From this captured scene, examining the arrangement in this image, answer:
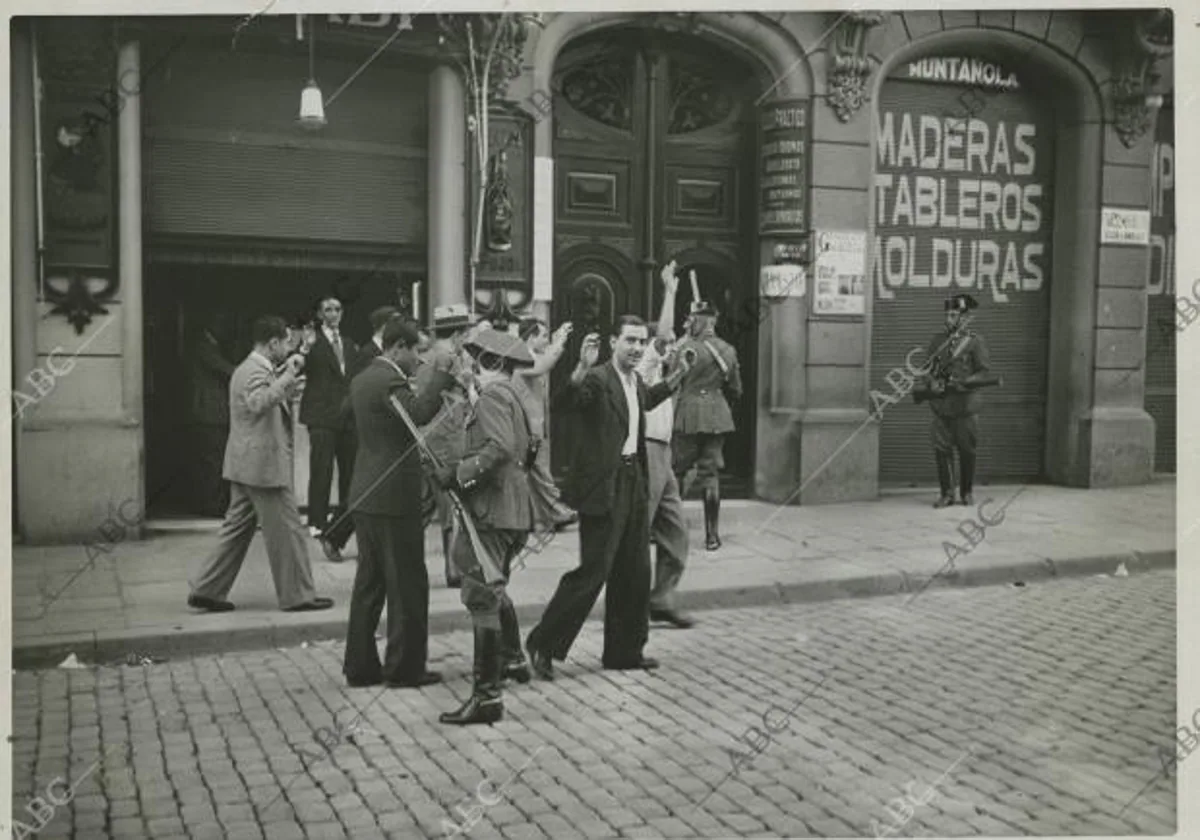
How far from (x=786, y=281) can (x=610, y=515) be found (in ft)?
20.8

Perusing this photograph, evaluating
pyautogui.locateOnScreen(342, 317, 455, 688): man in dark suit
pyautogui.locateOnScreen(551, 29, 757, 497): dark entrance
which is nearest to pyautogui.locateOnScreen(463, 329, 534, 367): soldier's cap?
pyautogui.locateOnScreen(342, 317, 455, 688): man in dark suit

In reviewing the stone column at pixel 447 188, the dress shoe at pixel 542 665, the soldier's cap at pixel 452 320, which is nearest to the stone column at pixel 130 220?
the stone column at pixel 447 188

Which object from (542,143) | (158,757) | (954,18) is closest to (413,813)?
(158,757)

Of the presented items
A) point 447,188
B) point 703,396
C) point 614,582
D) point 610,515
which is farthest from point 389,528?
point 447,188

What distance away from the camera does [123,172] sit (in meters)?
9.51

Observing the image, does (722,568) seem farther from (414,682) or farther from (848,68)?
(848,68)

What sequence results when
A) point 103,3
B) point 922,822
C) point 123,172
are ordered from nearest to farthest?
1. point 922,822
2. point 103,3
3. point 123,172

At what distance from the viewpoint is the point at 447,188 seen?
35.6 ft

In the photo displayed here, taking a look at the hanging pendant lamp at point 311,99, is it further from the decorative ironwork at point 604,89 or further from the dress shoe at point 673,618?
the dress shoe at point 673,618

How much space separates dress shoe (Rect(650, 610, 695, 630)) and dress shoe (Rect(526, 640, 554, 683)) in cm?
130

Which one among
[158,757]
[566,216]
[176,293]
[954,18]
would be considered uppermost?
[954,18]

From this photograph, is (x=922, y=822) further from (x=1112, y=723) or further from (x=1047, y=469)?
(x=1047, y=469)

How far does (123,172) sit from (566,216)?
418cm

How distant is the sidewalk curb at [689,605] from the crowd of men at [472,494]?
0.44 m
